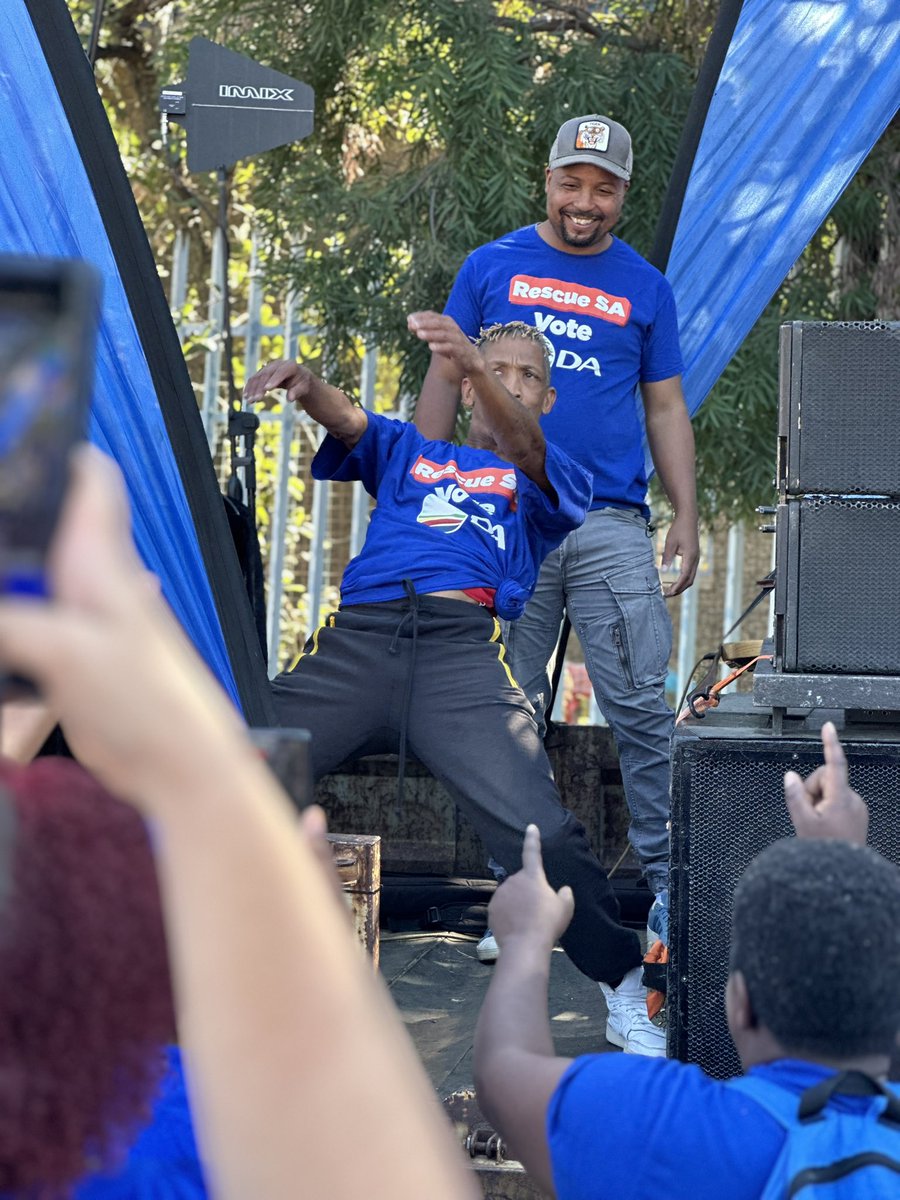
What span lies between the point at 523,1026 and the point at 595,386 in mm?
2251

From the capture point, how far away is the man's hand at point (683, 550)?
11.5ft

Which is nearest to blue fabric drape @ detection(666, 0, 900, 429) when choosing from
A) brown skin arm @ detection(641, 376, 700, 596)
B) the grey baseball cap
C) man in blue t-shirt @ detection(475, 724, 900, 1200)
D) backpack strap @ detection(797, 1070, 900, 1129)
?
brown skin arm @ detection(641, 376, 700, 596)

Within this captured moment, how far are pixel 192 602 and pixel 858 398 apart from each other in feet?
3.85

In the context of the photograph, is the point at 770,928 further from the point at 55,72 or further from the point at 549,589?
the point at 549,589

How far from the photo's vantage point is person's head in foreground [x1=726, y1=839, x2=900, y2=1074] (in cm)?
124

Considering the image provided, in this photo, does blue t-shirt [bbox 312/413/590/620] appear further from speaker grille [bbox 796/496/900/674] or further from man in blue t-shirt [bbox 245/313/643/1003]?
speaker grille [bbox 796/496/900/674]

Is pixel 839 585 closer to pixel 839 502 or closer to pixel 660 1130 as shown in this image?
pixel 839 502

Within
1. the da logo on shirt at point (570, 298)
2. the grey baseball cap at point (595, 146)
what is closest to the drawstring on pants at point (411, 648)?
the da logo on shirt at point (570, 298)

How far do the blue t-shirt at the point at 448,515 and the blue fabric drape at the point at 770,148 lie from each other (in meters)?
1.10

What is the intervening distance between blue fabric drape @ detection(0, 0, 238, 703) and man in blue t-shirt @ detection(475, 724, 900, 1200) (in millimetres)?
1402

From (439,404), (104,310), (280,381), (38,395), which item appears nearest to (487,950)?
(439,404)

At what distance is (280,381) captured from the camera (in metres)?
2.79

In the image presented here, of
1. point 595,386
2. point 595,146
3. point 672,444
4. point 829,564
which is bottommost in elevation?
point 829,564

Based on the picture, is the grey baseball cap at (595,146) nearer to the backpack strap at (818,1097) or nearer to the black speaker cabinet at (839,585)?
the black speaker cabinet at (839,585)
